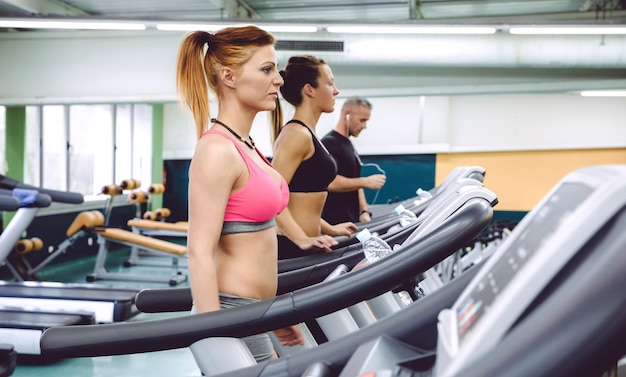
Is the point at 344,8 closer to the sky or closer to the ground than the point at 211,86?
closer to the sky

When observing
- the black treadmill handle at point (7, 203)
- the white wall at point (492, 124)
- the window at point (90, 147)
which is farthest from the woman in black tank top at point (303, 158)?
the white wall at point (492, 124)

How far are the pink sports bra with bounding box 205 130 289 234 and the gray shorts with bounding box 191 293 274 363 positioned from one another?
166 mm

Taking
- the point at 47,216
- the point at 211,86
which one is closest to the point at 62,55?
the point at 47,216

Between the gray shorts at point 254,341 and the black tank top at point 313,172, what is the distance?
40.3 inches

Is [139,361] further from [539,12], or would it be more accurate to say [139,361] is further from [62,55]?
[539,12]

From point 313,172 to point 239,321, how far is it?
1.44m

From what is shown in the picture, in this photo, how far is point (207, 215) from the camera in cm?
160

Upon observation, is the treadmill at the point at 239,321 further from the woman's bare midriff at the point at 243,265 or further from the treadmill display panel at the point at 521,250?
the treadmill display panel at the point at 521,250

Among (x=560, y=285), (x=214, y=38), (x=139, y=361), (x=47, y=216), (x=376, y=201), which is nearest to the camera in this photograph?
(x=560, y=285)

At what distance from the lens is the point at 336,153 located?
386cm

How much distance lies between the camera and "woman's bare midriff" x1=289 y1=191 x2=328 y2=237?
8.89 ft

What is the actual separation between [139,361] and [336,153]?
181 centimetres

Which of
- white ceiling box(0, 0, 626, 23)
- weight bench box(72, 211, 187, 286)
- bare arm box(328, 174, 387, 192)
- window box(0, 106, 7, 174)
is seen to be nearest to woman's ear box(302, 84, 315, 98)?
bare arm box(328, 174, 387, 192)

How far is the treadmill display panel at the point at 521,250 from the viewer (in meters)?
0.55
